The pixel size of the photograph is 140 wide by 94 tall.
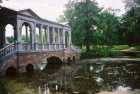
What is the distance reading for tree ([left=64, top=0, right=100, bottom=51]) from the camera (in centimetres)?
4759

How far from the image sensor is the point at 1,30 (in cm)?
2447

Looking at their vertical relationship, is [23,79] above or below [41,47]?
below

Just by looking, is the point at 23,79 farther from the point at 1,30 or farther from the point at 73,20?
the point at 73,20

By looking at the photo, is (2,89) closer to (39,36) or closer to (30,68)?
(30,68)

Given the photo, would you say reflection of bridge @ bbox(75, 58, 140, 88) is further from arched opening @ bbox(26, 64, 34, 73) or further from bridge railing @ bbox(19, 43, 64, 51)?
arched opening @ bbox(26, 64, 34, 73)

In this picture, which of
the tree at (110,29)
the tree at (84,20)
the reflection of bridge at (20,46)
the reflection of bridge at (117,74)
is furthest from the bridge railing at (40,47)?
the tree at (110,29)

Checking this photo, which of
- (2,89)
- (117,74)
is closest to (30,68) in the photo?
(117,74)

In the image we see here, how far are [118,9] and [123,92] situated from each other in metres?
61.9

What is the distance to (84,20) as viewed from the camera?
47.2 m

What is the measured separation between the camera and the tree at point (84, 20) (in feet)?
156

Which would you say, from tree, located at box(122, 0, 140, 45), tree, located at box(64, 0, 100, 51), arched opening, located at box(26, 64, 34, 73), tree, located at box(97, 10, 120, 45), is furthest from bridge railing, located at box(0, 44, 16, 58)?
tree, located at box(122, 0, 140, 45)

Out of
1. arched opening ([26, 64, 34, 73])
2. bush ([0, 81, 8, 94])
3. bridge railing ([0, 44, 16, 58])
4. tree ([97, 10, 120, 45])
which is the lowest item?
bush ([0, 81, 8, 94])

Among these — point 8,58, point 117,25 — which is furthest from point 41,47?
point 117,25

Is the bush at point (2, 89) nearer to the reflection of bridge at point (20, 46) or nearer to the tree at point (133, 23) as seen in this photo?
the reflection of bridge at point (20, 46)
